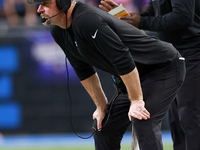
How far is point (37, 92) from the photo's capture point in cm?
552

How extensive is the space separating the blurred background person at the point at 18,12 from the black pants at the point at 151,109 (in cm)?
392

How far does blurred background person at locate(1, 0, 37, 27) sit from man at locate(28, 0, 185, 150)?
3865mm

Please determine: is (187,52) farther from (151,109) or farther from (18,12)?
(18,12)

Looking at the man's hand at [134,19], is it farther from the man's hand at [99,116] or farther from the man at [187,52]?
the man's hand at [99,116]

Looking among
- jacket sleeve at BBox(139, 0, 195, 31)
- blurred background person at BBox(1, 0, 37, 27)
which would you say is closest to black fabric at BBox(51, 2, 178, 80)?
jacket sleeve at BBox(139, 0, 195, 31)

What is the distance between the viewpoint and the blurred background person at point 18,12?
6.24m

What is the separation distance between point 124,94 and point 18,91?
322 centimetres

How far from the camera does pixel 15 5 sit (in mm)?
6617

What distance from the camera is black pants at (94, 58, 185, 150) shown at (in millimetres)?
2242

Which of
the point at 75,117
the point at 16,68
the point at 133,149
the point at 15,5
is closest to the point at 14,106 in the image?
the point at 16,68

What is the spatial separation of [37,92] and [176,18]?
11.0 feet

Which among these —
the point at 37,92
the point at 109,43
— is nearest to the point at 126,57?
the point at 109,43

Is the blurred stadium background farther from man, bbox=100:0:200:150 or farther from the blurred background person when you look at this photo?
man, bbox=100:0:200:150

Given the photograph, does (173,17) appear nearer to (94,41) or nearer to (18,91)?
(94,41)
